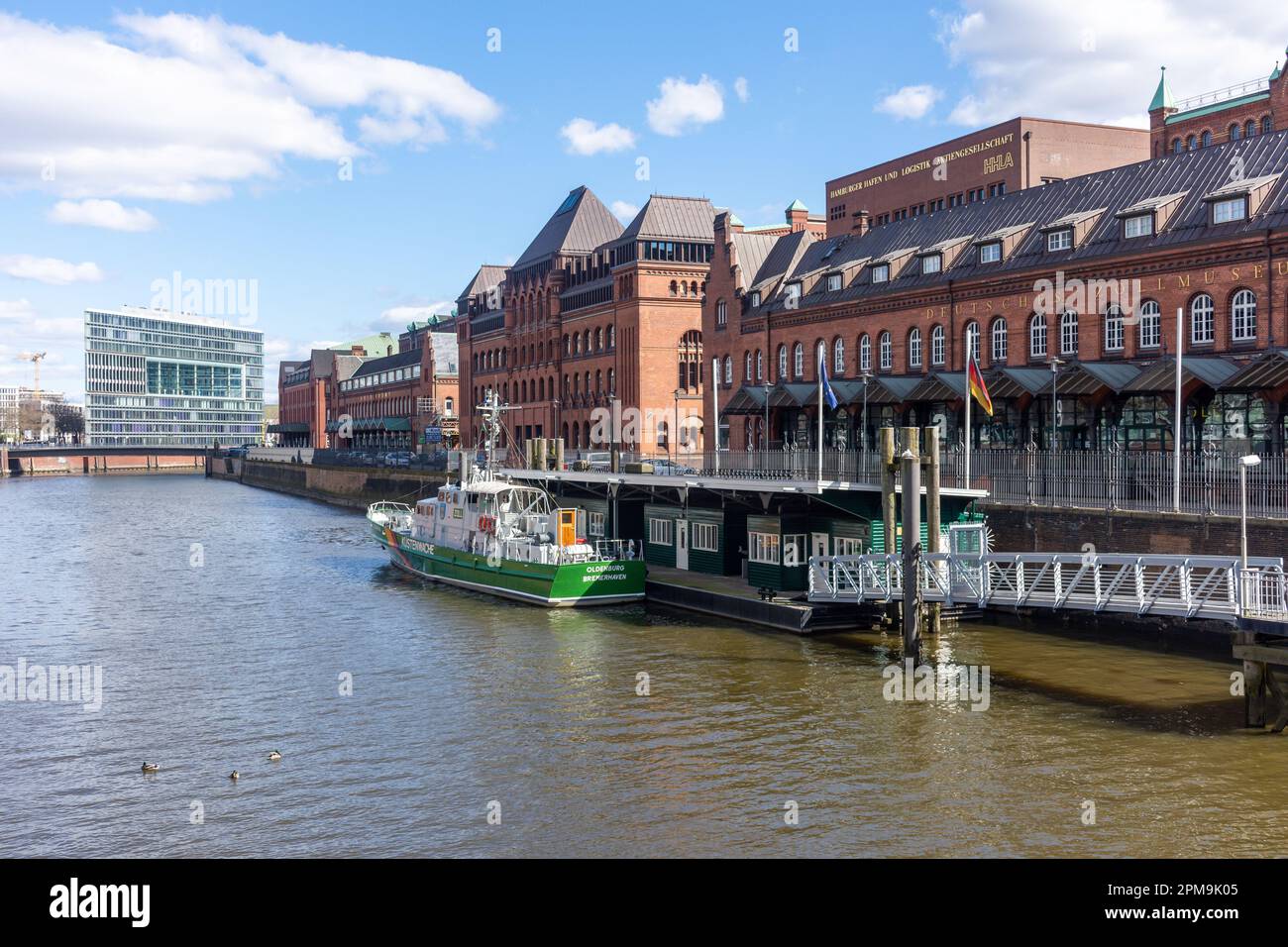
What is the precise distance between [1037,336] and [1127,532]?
1530cm

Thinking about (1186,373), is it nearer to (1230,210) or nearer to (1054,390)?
(1054,390)

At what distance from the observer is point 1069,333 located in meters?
47.1

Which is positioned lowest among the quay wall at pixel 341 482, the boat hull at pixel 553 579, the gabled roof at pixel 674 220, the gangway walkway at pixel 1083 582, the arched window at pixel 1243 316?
the boat hull at pixel 553 579

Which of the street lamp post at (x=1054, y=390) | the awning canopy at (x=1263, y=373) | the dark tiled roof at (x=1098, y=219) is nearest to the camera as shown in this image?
the awning canopy at (x=1263, y=373)

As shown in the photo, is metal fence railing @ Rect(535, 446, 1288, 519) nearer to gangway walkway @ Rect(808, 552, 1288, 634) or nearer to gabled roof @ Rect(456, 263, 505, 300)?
gangway walkway @ Rect(808, 552, 1288, 634)

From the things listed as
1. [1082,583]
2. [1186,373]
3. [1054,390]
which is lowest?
[1082,583]

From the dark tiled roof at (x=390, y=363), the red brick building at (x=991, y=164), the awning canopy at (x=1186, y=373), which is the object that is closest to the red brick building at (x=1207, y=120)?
the red brick building at (x=991, y=164)

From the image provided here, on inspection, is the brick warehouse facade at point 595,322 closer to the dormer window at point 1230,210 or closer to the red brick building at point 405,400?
the red brick building at point 405,400

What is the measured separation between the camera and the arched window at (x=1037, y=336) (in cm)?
4841

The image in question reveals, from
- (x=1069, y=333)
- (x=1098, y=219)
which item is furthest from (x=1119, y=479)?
(x=1098, y=219)

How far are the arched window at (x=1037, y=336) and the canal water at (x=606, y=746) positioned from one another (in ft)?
53.9
